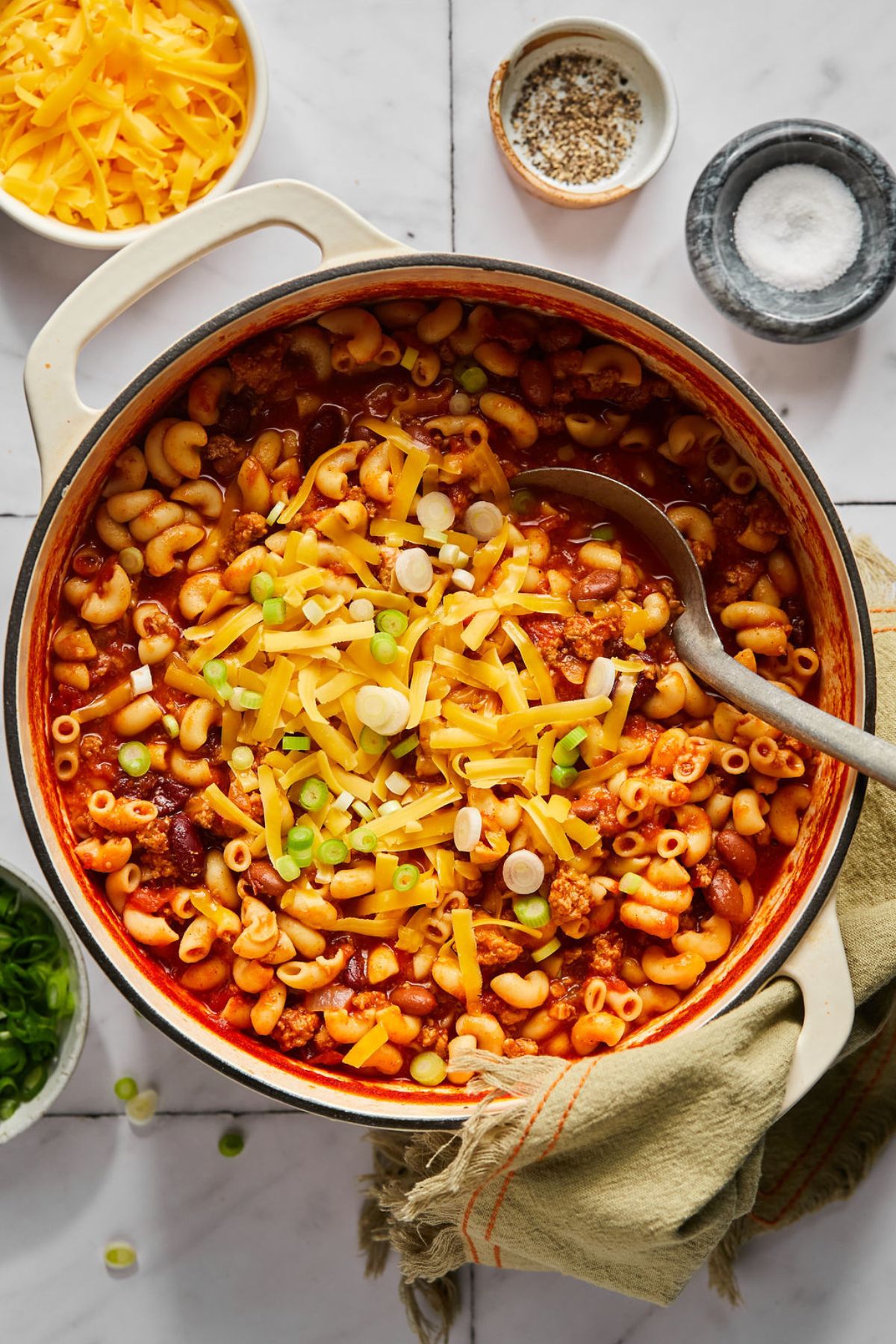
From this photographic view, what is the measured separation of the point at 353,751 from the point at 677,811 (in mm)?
570

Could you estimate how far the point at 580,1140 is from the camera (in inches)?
70.2

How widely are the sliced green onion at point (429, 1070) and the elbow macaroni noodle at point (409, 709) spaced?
3cm

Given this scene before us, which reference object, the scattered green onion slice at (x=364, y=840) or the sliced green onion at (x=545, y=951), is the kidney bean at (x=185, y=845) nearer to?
the scattered green onion slice at (x=364, y=840)

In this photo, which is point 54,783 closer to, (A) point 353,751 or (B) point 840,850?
(A) point 353,751

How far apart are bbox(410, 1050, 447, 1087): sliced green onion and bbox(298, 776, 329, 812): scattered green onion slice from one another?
0.46m

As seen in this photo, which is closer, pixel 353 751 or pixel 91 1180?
pixel 353 751

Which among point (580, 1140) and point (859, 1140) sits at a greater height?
point (580, 1140)

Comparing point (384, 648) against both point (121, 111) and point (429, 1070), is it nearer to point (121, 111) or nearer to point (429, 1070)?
point (429, 1070)

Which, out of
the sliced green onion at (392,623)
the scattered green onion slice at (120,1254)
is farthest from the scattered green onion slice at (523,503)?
the scattered green onion slice at (120,1254)

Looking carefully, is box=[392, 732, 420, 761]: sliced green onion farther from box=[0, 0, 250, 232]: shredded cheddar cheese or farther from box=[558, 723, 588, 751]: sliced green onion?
box=[0, 0, 250, 232]: shredded cheddar cheese

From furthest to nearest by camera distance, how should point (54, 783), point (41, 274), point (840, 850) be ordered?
point (41, 274) → point (54, 783) → point (840, 850)

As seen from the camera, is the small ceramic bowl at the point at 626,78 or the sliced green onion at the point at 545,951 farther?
the small ceramic bowl at the point at 626,78

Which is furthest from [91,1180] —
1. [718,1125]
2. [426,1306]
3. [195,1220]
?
[718,1125]

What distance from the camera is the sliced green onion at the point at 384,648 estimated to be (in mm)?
1914
